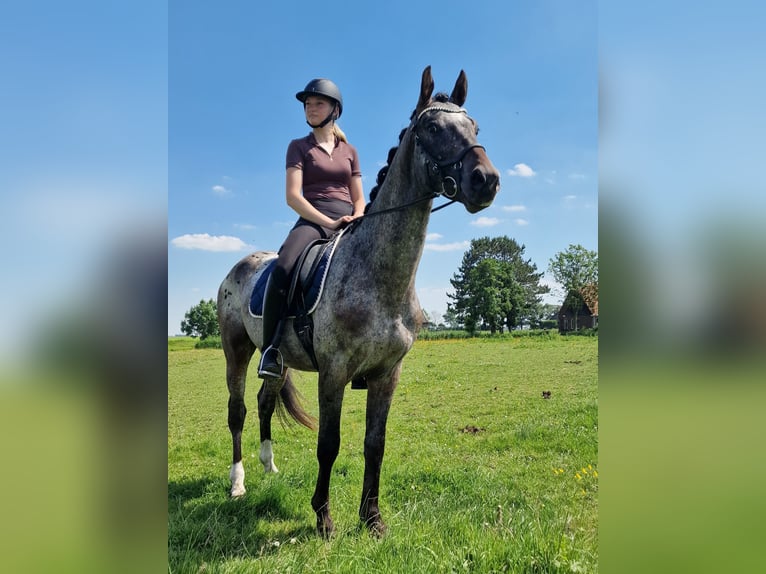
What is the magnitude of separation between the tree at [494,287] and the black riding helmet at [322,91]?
111ft

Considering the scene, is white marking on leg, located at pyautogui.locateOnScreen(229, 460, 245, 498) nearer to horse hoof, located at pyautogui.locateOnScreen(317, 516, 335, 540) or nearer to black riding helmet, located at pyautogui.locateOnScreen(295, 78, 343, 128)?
horse hoof, located at pyautogui.locateOnScreen(317, 516, 335, 540)

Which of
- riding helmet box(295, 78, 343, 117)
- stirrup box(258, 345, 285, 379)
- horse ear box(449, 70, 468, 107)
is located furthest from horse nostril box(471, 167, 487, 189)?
stirrup box(258, 345, 285, 379)

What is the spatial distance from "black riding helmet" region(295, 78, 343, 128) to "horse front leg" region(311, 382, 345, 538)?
2599 millimetres

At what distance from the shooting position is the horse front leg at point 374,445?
402cm

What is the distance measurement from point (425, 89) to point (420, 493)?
4278mm

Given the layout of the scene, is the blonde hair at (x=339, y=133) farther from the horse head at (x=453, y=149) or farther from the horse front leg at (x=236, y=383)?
the horse front leg at (x=236, y=383)

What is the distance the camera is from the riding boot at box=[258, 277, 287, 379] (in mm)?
4219

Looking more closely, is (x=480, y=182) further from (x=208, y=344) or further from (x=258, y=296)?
(x=208, y=344)

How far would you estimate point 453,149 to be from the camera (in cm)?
321

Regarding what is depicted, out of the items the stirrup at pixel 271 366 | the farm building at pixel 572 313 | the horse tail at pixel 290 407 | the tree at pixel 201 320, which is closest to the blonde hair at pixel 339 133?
the stirrup at pixel 271 366
